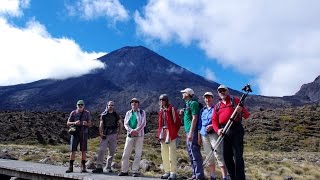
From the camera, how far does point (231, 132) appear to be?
872 cm

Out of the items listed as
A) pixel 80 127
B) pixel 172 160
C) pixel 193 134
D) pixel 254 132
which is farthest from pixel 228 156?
pixel 254 132

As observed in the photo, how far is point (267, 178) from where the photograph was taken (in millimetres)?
18828

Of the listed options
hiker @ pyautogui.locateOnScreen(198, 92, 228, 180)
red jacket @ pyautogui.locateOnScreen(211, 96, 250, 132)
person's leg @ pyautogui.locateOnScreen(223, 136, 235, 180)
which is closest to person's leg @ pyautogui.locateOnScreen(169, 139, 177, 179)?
hiker @ pyautogui.locateOnScreen(198, 92, 228, 180)

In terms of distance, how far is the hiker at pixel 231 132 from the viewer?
8.62 metres

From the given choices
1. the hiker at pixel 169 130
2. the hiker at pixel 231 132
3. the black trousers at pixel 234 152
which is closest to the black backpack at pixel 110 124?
the hiker at pixel 169 130

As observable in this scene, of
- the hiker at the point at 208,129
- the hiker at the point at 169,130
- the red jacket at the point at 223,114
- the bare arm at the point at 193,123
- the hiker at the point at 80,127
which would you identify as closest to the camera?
the red jacket at the point at 223,114

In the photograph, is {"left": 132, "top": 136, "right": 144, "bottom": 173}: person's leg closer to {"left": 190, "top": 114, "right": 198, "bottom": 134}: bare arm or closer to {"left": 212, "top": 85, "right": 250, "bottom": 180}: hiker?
{"left": 190, "top": 114, "right": 198, "bottom": 134}: bare arm

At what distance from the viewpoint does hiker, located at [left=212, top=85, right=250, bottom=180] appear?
28.3ft

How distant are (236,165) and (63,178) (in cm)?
426

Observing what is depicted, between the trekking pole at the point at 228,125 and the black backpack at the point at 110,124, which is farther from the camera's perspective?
the black backpack at the point at 110,124

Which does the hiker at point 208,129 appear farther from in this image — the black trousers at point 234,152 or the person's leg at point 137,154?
the person's leg at point 137,154

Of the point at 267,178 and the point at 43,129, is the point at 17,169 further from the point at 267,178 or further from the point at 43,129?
the point at 43,129

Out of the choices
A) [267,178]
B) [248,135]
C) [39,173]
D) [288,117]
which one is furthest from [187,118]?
[288,117]

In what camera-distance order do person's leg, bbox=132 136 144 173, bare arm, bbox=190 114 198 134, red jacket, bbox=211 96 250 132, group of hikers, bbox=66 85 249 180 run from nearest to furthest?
group of hikers, bbox=66 85 249 180 → red jacket, bbox=211 96 250 132 → bare arm, bbox=190 114 198 134 → person's leg, bbox=132 136 144 173
